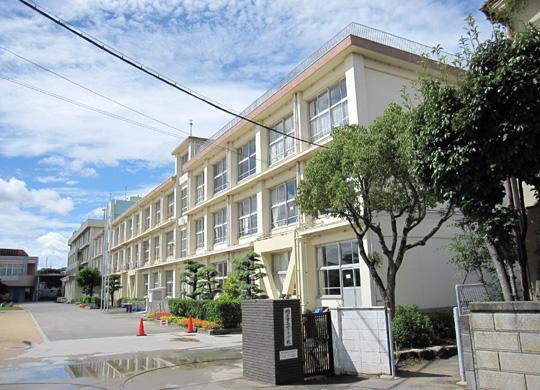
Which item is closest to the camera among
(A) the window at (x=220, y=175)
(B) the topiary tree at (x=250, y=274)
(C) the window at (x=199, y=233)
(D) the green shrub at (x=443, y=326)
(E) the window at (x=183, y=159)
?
(D) the green shrub at (x=443, y=326)

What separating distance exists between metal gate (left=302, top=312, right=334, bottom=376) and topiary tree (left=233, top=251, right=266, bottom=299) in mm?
11249

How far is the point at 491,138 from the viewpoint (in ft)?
20.4

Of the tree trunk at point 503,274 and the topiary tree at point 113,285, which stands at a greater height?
the topiary tree at point 113,285

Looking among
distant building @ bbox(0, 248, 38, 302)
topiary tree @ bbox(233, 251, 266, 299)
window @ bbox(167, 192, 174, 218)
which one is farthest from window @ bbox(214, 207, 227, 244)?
distant building @ bbox(0, 248, 38, 302)

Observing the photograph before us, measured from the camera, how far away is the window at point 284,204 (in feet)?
72.2

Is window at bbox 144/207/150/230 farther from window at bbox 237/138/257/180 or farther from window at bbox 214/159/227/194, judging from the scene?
window at bbox 237/138/257/180

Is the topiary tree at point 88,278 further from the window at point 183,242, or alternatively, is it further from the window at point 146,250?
the window at point 183,242

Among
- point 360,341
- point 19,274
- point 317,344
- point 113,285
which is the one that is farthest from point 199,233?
point 19,274

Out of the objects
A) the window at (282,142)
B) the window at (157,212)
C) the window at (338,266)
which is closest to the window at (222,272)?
the window at (282,142)

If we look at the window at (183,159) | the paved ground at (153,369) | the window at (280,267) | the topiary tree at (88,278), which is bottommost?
the paved ground at (153,369)

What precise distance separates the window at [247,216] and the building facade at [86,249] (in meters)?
46.8

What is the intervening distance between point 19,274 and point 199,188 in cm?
7347

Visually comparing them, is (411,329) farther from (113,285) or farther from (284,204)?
(113,285)

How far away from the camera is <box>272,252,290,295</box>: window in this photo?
73.3 ft
